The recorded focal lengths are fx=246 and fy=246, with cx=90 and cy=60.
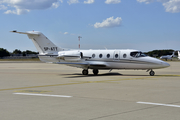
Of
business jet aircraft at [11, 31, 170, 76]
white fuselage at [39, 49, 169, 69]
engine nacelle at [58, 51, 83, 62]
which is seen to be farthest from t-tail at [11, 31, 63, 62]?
engine nacelle at [58, 51, 83, 62]

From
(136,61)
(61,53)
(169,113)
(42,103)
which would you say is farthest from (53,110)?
(61,53)

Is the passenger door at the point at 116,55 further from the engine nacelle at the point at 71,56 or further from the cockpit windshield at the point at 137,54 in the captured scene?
the engine nacelle at the point at 71,56

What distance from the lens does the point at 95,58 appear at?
86.1ft

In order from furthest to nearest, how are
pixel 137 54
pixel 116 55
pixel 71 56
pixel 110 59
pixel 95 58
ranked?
pixel 71 56 < pixel 95 58 < pixel 110 59 < pixel 116 55 < pixel 137 54

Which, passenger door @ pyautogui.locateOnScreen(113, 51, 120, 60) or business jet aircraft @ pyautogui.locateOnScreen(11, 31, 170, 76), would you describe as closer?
business jet aircraft @ pyautogui.locateOnScreen(11, 31, 170, 76)

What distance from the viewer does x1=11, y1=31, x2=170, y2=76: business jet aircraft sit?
78.4 ft

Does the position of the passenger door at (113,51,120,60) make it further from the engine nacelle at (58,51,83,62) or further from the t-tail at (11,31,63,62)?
the t-tail at (11,31,63,62)

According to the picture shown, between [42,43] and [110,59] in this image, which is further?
[42,43]

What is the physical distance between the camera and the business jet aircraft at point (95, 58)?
78.4ft

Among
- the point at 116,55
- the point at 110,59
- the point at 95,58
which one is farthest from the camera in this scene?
the point at 95,58

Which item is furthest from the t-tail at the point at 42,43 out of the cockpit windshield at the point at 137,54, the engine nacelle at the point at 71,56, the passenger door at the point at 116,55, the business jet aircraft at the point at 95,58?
the cockpit windshield at the point at 137,54

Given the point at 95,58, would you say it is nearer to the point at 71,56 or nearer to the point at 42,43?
the point at 71,56

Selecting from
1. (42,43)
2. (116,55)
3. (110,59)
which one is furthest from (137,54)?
(42,43)

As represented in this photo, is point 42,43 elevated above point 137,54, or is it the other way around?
point 42,43
